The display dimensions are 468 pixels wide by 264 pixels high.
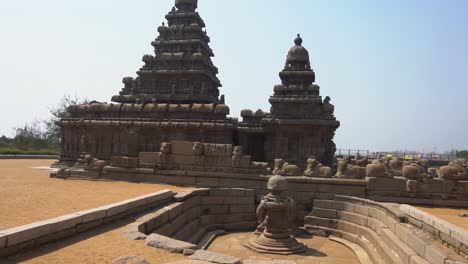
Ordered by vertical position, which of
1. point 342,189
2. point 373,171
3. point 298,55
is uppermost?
point 298,55

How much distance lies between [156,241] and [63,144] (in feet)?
63.0

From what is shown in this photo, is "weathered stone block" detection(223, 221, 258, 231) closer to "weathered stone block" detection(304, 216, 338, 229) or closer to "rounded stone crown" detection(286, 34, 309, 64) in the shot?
"weathered stone block" detection(304, 216, 338, 229)

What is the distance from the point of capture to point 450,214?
1086cm

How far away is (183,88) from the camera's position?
25.7 m

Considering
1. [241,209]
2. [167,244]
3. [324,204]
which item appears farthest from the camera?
[241,209]

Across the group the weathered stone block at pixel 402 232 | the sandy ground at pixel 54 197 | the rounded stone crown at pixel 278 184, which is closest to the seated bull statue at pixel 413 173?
the weathered stone block at pixel 402 232

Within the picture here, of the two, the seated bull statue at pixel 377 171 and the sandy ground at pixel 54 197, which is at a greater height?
the seated bull statue at pixel 377 171

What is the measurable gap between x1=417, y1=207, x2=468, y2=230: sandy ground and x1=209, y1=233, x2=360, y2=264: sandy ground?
8.29 feet

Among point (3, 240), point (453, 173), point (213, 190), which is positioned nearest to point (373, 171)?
point (453, 173)

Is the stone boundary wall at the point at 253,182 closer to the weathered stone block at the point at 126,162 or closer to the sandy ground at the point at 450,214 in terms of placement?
the weathered stone block at the point at 126,162

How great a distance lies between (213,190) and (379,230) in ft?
19.2

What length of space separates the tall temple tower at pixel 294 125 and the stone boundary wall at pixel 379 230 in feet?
28.6

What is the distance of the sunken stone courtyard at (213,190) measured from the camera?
275 inches

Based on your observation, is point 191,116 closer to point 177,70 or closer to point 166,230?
point 177,70
